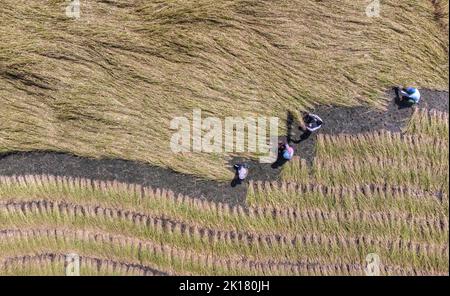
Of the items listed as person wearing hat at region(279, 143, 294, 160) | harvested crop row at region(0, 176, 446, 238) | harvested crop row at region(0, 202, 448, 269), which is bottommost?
harvested crop row at region(0, 202, 448, 269)

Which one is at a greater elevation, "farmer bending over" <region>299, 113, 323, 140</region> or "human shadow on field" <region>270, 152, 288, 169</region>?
"farmer bending over" <region>299, 113, 323, 140</region>

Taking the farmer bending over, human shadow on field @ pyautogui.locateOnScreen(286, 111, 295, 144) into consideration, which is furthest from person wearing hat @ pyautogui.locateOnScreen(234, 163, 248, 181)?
the farmer bending over

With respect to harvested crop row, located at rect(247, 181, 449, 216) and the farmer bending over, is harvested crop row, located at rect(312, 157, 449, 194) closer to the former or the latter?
harvested crop row, located at rect(247, 181, 449, 216)

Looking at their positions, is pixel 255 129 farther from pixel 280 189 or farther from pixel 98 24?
pixel 98 24

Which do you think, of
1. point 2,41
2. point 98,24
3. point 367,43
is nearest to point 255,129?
point 367,43

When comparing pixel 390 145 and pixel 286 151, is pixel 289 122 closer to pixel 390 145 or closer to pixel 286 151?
pixel 286 151

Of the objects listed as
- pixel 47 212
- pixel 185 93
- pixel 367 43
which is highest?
pixel 367 43
